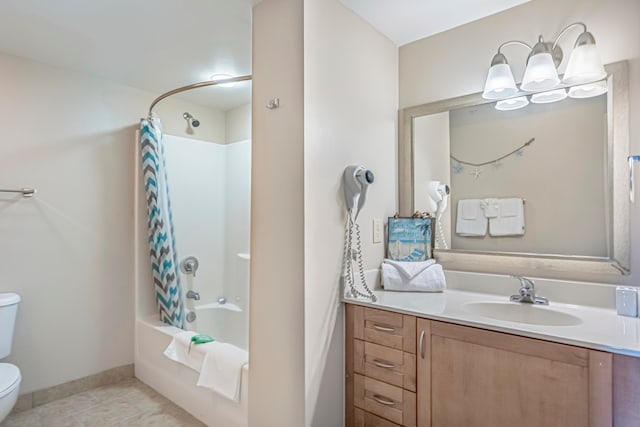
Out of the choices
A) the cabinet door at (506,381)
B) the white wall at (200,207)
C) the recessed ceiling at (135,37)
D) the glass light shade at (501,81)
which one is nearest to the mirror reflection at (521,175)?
the glass light shade at (501,81)

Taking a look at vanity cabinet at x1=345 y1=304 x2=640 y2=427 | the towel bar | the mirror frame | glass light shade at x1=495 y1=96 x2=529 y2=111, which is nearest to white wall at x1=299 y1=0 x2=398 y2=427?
vanity cabinet at x1=345 y1=304 x2=640 y2=427

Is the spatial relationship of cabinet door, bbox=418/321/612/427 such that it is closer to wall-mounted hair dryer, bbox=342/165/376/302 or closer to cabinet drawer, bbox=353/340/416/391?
cabinet drawer, bbox=353/340/416/391

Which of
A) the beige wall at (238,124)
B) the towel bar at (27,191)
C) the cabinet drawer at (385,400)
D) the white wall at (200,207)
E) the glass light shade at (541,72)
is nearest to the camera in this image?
the cabinet drawer at (385,400)

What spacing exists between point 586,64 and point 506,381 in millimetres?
1367

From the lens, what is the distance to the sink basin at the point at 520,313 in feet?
4.91

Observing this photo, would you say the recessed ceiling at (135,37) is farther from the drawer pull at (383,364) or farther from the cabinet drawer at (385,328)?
the drawer pull at (383,364)

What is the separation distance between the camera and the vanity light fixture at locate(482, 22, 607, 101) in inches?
59.1

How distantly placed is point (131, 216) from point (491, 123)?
2651mm

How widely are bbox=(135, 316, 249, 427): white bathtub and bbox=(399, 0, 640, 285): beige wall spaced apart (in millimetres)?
1916

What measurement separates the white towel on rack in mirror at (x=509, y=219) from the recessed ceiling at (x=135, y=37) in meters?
1.69

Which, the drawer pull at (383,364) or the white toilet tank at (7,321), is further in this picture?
the white toilet tank at (7,321)

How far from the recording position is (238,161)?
325 cm

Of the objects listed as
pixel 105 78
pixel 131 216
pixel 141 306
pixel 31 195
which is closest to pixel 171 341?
pixel 141 306

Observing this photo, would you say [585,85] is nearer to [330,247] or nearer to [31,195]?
[330,247]
